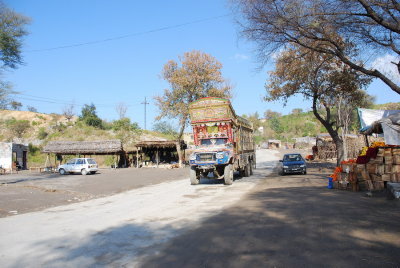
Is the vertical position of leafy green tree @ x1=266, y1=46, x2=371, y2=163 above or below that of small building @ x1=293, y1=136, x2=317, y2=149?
above

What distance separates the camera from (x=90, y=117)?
65.1 meters

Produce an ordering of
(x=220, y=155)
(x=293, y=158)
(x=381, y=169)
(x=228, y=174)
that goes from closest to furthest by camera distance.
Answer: (x=381, y=169), (x=220, y=155), (x=228, y=174), (x=293, y=158)

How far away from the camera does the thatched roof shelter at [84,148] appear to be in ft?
131

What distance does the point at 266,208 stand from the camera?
9430 millimetres

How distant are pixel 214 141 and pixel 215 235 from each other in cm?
1170

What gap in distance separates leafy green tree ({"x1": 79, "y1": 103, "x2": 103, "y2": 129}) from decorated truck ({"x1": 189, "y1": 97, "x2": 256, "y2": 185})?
51.6 m

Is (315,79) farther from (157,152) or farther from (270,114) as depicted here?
(270,114)

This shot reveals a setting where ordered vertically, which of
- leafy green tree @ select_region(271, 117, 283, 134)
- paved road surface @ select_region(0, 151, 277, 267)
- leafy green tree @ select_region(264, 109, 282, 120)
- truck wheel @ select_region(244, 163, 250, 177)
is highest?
leafy green tree @ select_region(264, 109, 282, 120)


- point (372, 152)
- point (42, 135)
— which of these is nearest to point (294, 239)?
point (372, 152)

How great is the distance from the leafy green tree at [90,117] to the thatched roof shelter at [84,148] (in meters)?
25.2

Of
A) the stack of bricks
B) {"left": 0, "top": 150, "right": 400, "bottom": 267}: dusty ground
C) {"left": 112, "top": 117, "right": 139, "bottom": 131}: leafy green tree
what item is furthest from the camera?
{"left": 112, "top": 117, "right": 139, "bottom": 131}: leafy green tree

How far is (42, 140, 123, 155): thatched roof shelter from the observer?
39781mm

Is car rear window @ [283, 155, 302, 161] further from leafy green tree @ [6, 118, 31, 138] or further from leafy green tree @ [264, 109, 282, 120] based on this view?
leafy green tree @ [264, 109, 282, 120]

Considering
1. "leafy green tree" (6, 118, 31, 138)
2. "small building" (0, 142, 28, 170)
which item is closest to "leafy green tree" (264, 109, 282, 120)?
"leafy green tree" (6, 118, 31, 138)
